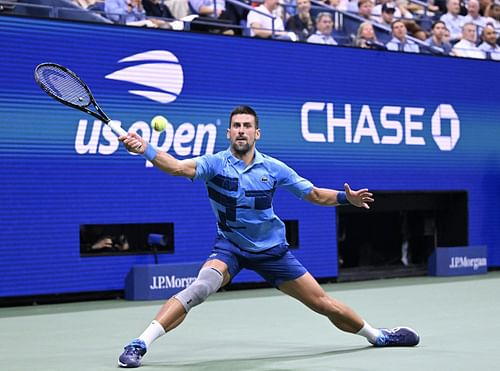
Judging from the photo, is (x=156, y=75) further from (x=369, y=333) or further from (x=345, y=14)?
(x=369, y=333)

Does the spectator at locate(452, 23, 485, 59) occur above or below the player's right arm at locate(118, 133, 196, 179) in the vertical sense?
above

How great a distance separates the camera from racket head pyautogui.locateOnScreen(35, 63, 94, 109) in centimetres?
735

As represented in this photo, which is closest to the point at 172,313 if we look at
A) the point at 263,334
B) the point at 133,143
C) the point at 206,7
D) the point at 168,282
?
the point at 133,143

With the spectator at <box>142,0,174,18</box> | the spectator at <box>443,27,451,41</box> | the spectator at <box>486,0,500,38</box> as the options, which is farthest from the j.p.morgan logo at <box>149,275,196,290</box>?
the spectator at <box>486,0,500,38</box>

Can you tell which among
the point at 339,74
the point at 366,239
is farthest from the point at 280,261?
the point at 366,239

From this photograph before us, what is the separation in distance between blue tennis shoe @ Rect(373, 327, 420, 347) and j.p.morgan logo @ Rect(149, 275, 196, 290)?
5839 mm

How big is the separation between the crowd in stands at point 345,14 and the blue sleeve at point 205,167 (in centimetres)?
659

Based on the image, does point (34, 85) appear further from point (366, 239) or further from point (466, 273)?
point (466, 273)

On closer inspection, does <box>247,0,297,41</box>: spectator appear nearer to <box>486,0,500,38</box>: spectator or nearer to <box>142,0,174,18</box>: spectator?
<box>142,0,174,18</box>: spectator

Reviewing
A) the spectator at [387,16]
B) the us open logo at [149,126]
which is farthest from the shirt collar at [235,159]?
the spectator at [387,16]

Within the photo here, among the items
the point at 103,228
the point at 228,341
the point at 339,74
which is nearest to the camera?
the point at 228,341

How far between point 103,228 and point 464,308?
201 inches

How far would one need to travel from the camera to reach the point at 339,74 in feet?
51.5

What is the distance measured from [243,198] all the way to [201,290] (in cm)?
80
